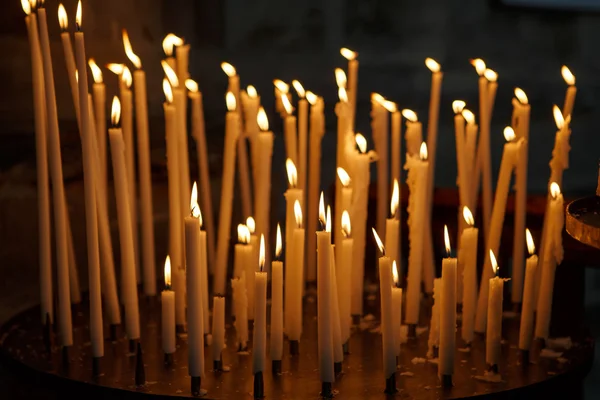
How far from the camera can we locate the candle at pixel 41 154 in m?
1.32

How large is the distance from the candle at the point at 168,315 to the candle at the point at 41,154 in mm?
186

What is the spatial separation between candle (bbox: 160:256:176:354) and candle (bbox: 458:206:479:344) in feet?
1.21

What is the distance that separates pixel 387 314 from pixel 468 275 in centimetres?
24

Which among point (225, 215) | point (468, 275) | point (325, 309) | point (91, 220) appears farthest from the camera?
point (225, 215)

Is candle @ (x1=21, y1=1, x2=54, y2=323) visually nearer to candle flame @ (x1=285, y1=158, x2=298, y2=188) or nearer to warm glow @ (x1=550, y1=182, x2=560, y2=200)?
candle flame @ (x1=285, y1=158, x2=298, y2=188)

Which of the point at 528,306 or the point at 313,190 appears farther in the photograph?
the point at 313,190

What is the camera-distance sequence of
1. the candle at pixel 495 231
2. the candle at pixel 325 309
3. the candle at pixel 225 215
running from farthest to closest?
the candle at pixel 225 215
the candle at pixel 495 231
the candle at pixel 325 309

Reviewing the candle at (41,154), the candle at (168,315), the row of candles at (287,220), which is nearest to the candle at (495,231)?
the row of candles at (287,220)

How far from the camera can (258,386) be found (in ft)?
3.77

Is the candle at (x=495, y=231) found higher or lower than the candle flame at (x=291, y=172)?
lower

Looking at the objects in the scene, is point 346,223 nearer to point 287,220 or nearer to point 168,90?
point 287,220

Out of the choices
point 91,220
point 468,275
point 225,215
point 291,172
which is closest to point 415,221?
point 468,275

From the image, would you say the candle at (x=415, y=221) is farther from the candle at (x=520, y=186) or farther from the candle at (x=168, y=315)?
the candle at (x=168, y=315)

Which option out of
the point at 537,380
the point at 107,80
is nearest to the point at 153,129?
the point at 107,80
